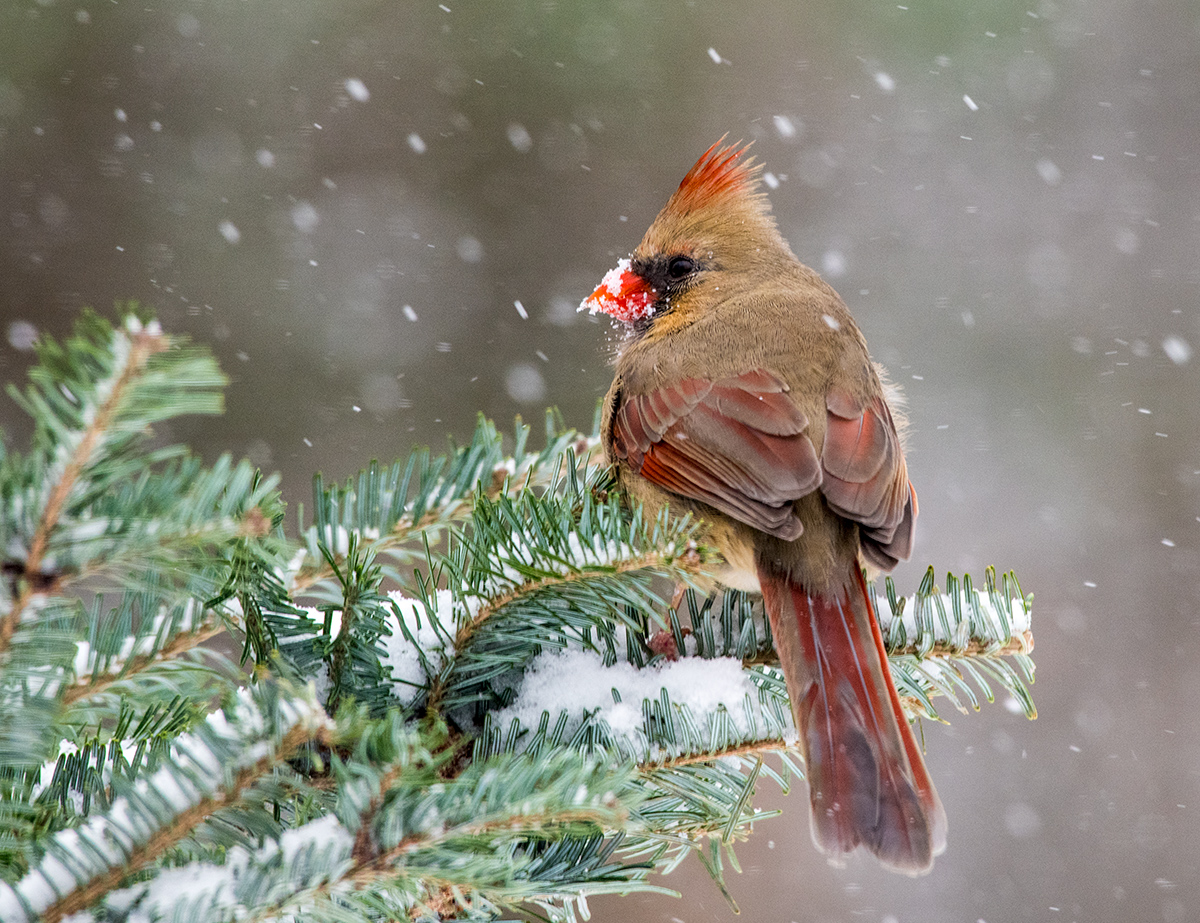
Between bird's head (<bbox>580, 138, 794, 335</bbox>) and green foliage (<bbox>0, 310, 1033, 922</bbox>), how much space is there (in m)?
1.03

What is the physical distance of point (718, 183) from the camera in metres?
2.39

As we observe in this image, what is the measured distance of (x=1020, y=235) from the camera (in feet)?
14.5

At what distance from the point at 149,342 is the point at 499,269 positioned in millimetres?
3239

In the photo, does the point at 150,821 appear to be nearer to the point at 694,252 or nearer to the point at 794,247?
the point at 694,252

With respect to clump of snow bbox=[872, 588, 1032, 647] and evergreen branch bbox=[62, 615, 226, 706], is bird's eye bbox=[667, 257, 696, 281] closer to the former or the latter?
clump of snow bbox=[872, 588, 1032, 647]

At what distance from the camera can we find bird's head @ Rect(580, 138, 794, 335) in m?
2.38

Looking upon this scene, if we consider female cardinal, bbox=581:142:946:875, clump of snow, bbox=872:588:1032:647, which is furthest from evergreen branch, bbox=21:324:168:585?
clump of snow, bbox=872:588:1032:647

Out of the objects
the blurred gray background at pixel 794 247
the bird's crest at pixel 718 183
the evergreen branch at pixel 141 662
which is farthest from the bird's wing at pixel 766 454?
the blurred gray background at pixel 794 247

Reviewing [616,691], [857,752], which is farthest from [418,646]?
[857,752]

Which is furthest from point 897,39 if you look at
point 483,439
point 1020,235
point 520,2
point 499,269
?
point 483,439

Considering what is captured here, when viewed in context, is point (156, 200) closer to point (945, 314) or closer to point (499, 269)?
point (499, 269)

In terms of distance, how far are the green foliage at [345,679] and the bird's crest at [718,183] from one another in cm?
115

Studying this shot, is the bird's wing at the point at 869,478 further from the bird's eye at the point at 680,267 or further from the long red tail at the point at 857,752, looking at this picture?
the bird's eye at the point at 680,267

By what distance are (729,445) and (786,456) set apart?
10 cm
